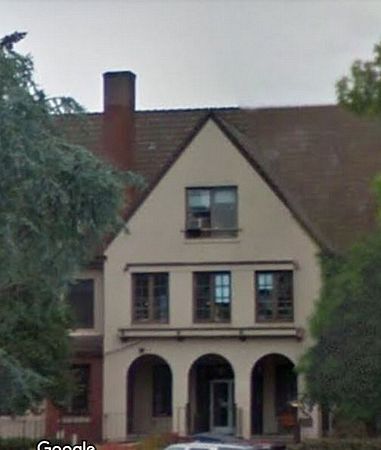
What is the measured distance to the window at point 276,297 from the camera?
58656 mm

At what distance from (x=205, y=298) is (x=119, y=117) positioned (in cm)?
903

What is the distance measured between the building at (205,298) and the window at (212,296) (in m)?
0.04

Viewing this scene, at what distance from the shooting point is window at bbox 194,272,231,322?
59188mm

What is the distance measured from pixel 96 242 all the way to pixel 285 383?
102 ft

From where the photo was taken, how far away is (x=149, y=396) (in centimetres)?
6047

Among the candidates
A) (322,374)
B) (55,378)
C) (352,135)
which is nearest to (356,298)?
(322,374)

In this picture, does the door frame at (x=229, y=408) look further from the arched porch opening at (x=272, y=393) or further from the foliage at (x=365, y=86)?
the foliage at (x=365, y=86)

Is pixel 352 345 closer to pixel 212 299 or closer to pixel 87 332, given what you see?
pixel 212 299

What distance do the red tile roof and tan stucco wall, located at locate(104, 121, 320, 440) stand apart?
58 cm

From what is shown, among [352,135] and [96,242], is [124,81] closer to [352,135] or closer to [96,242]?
[352,135]

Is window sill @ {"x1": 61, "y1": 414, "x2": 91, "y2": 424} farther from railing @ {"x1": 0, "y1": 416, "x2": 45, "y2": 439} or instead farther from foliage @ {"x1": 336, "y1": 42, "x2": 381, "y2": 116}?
foliage @ {"x1": 336, "y1": 42, "x2": 381, "y2": 116}

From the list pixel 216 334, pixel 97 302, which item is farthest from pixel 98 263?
pixel 216 334

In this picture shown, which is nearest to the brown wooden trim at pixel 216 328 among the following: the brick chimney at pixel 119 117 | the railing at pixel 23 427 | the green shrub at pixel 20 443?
the railing at pixel 23 427

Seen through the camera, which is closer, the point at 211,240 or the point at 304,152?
the point at 211,240
